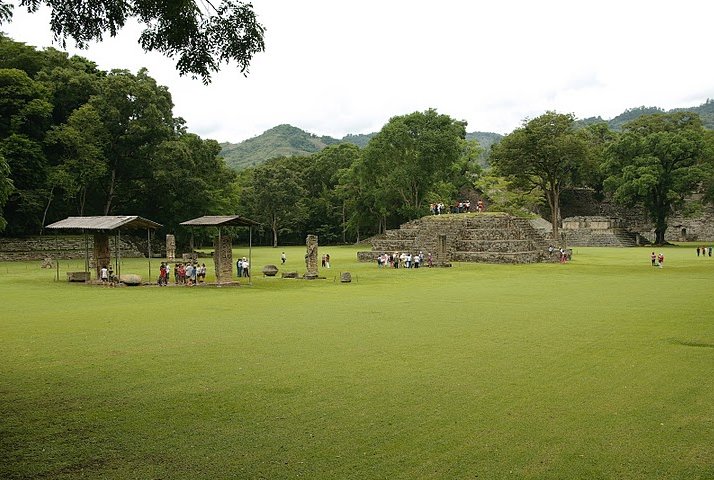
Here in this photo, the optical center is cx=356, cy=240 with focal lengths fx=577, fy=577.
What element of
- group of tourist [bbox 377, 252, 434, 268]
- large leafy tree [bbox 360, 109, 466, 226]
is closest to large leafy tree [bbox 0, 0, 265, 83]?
group of tourist [bbox 377, 252, 434, 268]

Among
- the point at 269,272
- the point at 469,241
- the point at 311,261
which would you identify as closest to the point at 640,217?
the point at 469,241

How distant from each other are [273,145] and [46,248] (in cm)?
11130

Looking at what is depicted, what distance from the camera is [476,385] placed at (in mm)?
6723

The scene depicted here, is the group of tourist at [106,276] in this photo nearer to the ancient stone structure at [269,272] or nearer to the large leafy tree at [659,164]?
the ancient stone structure at [269,272]

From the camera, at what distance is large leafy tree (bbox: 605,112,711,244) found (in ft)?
166

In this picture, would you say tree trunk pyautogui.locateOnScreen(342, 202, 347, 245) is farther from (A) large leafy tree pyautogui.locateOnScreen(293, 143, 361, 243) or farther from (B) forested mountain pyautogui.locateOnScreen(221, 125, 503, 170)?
(B) forested mountain pyautogui.locateOnScreen(221, 125, 503, 170)

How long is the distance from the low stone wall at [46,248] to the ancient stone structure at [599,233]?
39498 mm

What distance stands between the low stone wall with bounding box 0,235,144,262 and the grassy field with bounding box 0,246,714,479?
2474 cm

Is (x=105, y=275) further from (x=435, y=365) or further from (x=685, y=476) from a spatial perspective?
(x=685, y=476)

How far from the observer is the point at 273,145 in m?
146

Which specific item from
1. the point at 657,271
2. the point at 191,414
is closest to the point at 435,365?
the point at 191,414

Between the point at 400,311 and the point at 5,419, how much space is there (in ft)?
28.7

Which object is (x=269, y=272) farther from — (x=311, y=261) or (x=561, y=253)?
(x=561, y=253)

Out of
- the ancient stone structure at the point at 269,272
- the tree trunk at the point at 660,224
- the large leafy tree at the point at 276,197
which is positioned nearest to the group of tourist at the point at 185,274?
the ancient stone structure at the point at 269,272
